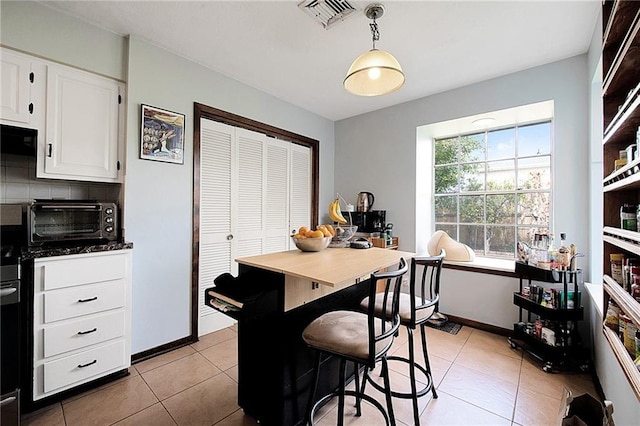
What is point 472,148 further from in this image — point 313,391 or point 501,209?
point 313,391

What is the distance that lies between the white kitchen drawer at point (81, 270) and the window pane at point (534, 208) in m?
3.83

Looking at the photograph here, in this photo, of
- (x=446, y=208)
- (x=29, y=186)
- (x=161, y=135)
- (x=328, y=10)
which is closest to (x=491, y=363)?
(x=446, y=208)

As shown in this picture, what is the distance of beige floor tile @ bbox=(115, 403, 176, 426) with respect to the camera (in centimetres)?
162

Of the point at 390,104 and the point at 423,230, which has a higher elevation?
the point at 390,104

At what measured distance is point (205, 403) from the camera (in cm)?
180

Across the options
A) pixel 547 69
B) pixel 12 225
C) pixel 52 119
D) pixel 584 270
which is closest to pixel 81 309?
pixel 12 225

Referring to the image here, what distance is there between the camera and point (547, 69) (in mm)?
2580

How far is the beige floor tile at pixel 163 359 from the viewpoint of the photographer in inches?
86.6

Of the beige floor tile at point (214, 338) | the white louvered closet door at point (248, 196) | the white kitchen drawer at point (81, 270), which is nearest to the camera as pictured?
the white kitchen drawer at point (81, 270)

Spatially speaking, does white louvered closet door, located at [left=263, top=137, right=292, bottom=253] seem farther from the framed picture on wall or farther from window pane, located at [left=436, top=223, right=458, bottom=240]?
window pane, located at [left=436, top=223, right=458, bottom=240]

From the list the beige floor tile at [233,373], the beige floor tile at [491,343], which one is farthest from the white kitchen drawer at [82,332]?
the beige floor tile at [491,343]

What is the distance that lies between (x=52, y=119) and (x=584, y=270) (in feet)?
14.4

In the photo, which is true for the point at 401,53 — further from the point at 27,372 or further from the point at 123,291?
the point at 27,372

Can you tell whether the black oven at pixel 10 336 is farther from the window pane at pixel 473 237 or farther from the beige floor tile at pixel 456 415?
the window pane at pixel 473 237
